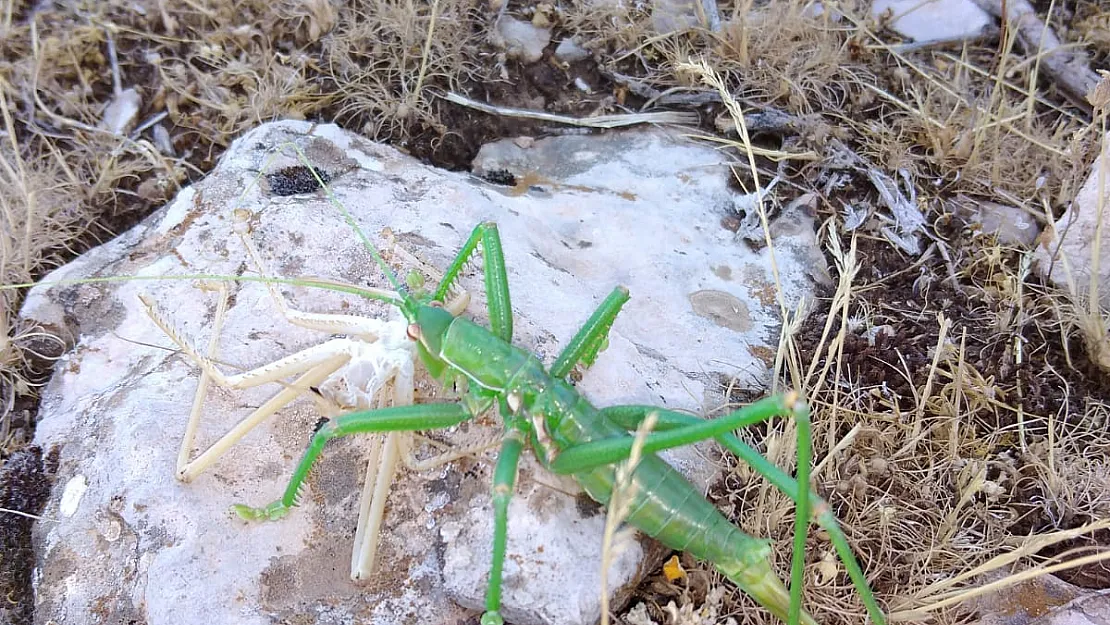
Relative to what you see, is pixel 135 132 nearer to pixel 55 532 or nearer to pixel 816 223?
pixel 55 532

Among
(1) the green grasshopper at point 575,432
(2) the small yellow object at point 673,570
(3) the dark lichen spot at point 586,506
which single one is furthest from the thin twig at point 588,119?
(2) the small yellow object at point 673,570

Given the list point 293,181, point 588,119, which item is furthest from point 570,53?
point 293,181

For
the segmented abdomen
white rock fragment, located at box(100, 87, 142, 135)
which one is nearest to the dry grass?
white rock fragment, located at box(100, 87, 142, 135)

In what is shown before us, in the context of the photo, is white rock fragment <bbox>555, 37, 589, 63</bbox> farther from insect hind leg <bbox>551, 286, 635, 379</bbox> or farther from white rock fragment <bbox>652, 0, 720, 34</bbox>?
insect hind leg <bbox>551, 286, 635, 379</bbox>

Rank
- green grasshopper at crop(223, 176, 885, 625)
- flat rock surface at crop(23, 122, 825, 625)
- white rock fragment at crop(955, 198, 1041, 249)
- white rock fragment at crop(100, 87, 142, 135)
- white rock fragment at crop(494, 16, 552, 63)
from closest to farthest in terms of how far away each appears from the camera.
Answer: green grasshopper at crop(223, 176, 885, 625), flat rock surface at crop(23, 122, 825, 625), white rock fragment at crop(955, 198, 1041, 249), white rock fragment at crop(100, 87, 142, 135), white rock fragment at crop(494, 16, 552, 63)

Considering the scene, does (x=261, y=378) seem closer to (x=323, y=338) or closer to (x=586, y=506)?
(x=323, y=338)

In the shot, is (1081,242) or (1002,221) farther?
(1002,221)

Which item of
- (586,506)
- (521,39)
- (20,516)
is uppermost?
(521,39)
